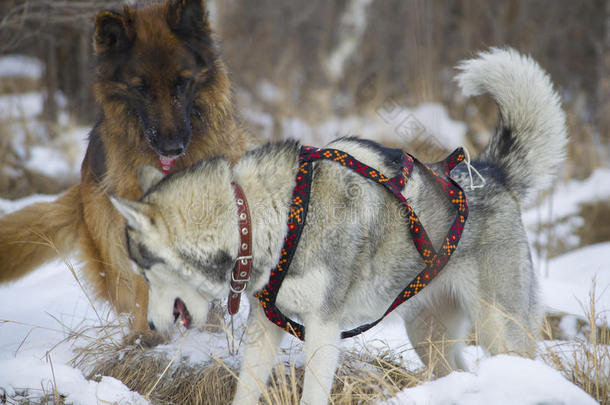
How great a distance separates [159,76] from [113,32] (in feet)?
1.10

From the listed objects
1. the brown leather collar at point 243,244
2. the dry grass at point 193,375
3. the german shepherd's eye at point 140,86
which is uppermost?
the german shepherd's eye at point 140,86

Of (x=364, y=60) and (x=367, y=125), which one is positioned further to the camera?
(x=364, y=60)

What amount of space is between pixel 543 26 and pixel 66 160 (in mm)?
10218

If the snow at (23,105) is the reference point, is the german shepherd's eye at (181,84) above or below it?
above

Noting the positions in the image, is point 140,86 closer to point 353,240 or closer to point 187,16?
point 187,16

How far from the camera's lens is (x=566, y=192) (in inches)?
281

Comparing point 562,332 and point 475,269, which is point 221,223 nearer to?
point 475,269

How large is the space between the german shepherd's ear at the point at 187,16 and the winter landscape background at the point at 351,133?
0.90 meters

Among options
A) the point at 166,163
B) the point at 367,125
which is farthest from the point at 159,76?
the point at 367,125

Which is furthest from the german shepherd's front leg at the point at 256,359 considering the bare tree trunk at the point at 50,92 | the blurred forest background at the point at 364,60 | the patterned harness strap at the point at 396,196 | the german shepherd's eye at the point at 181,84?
the bare tree trunk at the point at 50,92

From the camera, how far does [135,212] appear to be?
2.01 meters

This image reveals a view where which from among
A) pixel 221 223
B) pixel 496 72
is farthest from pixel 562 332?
pixel 221 223

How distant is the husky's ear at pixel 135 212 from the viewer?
198cm

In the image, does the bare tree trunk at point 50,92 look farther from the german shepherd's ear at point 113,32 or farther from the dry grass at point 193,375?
the dry grass at point 193,375
